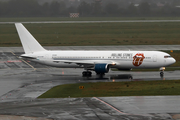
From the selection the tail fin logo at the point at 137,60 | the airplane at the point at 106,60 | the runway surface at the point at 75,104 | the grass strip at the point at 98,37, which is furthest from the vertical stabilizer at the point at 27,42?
the grass strip at the point at 98,37

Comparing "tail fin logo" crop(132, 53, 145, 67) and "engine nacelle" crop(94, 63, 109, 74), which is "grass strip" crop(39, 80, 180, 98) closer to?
"engine nacelle" crop(94, 63, 109, 74)

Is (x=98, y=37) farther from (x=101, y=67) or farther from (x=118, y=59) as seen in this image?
(x=101, y=67)

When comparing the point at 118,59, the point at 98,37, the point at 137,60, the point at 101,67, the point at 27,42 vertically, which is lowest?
the point at 101,67

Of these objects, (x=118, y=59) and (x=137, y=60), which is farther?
(x=118, y=59)

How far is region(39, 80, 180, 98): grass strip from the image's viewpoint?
32094mm

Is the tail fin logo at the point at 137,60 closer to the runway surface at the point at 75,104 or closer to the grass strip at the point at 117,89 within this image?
the runway surface at the point at 75,104

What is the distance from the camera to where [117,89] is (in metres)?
34.8

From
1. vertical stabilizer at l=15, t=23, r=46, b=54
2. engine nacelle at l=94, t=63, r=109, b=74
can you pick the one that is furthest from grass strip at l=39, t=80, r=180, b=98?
vertical stabilizer at l=15, t=23, r=46, b=54

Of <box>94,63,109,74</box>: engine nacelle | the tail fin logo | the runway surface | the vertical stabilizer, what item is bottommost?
the runway surface

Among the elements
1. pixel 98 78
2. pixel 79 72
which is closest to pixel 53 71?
pixel 79 72

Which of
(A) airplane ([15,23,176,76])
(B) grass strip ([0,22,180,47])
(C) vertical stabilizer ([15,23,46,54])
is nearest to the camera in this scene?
(A) airplane ([15,23,176,76])

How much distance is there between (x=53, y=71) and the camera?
50.6 m

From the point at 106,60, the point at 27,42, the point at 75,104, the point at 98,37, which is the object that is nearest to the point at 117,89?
the point at 75,104

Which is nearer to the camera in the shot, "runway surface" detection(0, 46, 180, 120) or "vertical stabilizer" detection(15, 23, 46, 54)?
"runway surface" detection(0, 46, 180, 120)
